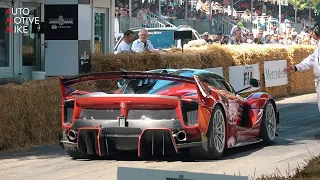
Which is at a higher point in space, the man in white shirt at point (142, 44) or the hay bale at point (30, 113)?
the man in white shirt at point (142, 44)

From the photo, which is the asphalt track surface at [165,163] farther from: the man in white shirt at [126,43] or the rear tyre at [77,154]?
the man in white shirt at [126,43]

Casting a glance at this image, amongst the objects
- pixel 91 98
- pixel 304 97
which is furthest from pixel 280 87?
pixel 91 98

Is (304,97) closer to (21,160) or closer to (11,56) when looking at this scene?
(11,56)

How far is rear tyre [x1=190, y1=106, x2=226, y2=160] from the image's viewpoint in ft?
36.0

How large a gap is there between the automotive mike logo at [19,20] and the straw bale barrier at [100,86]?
1.79m

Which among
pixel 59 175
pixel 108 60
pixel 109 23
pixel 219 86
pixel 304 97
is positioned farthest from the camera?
pixel 304 97

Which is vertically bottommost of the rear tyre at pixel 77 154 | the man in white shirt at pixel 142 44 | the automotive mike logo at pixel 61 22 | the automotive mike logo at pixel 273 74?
the rear tyre at pixel 77 154

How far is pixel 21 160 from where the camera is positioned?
11555mm

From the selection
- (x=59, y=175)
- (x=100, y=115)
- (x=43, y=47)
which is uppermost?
(x=43, y=47)

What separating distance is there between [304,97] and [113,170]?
15.8m

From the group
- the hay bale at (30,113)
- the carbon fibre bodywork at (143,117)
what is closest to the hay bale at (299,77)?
the hay bale at (30,113)

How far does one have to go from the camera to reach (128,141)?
35.1 ft

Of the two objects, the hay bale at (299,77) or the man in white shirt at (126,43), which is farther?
the hay bale at (299,77)

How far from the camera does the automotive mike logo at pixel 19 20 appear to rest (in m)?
17.2
